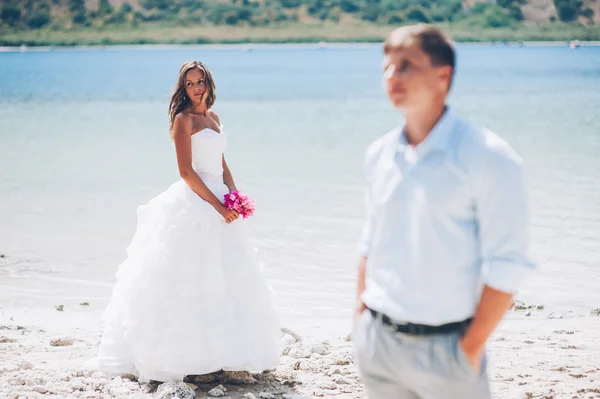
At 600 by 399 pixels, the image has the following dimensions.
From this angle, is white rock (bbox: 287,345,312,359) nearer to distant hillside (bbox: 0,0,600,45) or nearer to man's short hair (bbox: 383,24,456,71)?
man's short hair (bbox: 383,24,456,71)

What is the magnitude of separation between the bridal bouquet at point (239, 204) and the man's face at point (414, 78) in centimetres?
281

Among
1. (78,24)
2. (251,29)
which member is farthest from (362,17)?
(78,24)

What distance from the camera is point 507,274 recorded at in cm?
252

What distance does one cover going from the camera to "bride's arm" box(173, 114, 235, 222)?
214 inches

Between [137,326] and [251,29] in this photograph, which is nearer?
[137,326]

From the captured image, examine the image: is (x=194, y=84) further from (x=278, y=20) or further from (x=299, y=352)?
(x=278, y=20)

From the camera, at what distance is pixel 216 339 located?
17.4 feet

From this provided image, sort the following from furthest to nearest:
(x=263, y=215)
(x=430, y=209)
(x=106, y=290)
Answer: (x=263, y=215) < (x=106, y=290) < (x=430, y=209)

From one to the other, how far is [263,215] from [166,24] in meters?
146

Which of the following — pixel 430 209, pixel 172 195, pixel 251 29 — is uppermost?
pixel 430 209

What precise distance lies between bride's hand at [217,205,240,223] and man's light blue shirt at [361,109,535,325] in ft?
8.79

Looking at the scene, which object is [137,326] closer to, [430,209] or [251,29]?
[430,209]

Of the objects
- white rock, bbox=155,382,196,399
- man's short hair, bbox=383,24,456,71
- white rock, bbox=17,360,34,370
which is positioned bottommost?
white rock, bbox=17,360,34,370

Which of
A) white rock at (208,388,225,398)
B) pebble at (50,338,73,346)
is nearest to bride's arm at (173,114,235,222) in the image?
white rock at (208,388,225,398)
